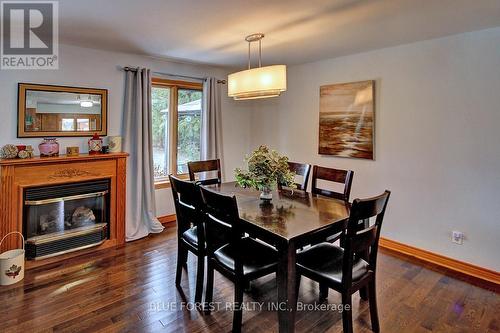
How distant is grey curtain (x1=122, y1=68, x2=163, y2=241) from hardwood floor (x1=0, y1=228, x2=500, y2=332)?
79 centimetres

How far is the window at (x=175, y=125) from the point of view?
170 inches

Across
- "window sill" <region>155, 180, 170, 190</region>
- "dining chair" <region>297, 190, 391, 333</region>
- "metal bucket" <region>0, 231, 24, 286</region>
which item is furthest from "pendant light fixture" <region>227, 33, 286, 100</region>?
"metal bucket" <region>0, 231, 24, 286</region>

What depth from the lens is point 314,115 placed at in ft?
14.0

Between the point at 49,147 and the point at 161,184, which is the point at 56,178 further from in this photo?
the point at 161,184

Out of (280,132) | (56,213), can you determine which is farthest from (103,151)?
(280,132)

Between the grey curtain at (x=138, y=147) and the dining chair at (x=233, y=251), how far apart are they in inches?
77.9

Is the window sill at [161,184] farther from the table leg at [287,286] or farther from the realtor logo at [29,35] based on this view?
the table leg at [287,286]

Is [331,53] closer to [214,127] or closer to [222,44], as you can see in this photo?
[222,44]

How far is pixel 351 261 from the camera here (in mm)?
1794

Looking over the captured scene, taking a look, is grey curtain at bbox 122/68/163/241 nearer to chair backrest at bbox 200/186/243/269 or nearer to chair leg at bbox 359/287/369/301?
chair backrest at bbox 200/186/243/269

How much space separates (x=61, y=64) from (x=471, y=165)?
4.49 meters

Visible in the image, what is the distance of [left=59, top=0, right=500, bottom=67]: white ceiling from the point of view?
225 centimetres

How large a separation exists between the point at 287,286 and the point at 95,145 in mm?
2843

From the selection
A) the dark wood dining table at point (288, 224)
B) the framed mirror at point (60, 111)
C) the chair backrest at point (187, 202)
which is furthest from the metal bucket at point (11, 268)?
the dark wood dining table at point (288, 224)
